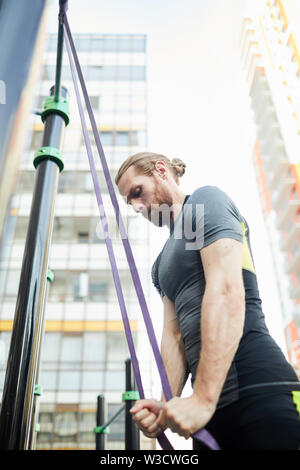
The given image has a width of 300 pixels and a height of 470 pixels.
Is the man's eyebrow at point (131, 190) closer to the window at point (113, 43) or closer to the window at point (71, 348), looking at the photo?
the window at point (71, 348)

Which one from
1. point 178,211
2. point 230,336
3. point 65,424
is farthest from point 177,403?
point 65,424

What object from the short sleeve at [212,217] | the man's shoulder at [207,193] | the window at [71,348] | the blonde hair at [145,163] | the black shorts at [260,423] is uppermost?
the window at [71,348]

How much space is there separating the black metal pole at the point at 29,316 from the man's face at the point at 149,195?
0.29 m

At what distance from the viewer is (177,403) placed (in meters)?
0.49

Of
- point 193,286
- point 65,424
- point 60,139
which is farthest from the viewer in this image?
point 65,424

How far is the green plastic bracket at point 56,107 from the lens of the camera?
1.31 meters

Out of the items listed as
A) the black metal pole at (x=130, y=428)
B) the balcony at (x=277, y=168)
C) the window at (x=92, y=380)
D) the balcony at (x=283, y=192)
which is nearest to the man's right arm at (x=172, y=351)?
the black metal pole at (x=130, y=428)

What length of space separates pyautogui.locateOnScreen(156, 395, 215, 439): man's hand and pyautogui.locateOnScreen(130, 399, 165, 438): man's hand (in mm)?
46

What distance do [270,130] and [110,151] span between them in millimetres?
9566

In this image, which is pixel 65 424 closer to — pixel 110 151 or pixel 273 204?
pixel 110 151

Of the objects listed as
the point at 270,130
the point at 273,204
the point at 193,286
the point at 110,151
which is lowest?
the point at 193,286

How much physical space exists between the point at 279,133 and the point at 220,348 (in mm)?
18787

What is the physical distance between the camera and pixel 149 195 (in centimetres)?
83

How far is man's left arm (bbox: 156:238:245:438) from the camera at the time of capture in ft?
1.60
